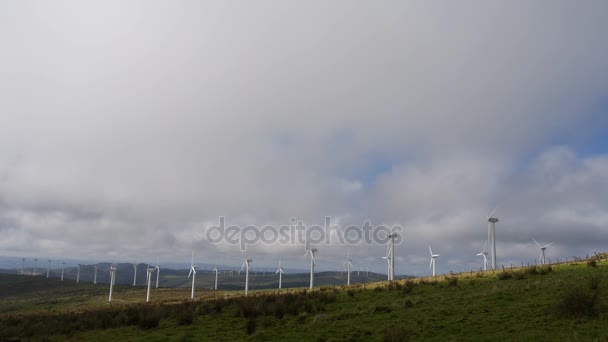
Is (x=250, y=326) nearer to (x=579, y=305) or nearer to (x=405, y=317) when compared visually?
(x=405, y=317)

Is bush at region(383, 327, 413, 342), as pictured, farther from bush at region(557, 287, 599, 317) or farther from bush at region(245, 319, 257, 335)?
bush at region(245, 319, 257, 335)

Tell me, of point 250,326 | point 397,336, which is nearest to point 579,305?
point 397,336

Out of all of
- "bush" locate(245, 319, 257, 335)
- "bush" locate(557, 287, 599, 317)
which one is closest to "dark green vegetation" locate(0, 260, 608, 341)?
"bush" locate(557, 287, 599, 317)

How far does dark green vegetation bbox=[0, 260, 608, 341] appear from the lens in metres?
21.1

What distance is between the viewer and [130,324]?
34.8m

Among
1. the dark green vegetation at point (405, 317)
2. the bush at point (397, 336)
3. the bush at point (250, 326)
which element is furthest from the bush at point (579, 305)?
the bush at point (250, 326)

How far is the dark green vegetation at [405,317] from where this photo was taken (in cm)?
2112

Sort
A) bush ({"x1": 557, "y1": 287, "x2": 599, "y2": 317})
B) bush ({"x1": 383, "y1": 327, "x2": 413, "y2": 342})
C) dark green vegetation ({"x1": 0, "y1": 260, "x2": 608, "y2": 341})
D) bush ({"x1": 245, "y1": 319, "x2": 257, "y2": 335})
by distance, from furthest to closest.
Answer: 1. bush ({"x1": 245, "y1": 319, "x2": 257, "y2": 335})
2. bush ({"x1": 557, "y1": 287, "x2": 599, "y2": 317})
3. dark green vegetation ({"x1": 0, "y1": 260, "x2": 608, "y2": 341})
4. bush ({"x1": 383, "y1": 327, "x2": 413, "y2": 342})

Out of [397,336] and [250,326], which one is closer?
[397,336]

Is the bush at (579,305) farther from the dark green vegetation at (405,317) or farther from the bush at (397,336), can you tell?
the bush at (397,336)

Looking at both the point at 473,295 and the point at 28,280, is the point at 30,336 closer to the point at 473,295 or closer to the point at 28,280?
the point at 473,295

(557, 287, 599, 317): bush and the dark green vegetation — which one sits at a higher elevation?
(557, 287, 599, 317): bush

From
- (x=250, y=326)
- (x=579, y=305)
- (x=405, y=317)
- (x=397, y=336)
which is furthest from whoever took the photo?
(x=250, y=326)

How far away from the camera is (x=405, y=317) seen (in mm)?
26844
